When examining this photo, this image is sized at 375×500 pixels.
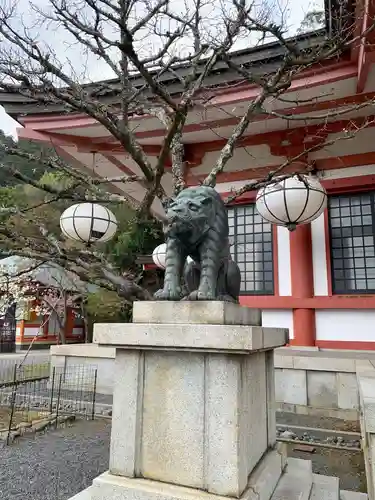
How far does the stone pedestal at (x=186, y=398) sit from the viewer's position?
7.57 ft

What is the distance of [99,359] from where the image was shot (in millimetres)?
7770

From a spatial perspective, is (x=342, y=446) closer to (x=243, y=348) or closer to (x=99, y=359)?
(x=243, y=348)

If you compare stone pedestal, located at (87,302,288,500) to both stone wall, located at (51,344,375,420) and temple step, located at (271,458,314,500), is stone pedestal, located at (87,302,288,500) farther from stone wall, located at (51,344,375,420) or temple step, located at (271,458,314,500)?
stone wall, located at (51,344,375,420)

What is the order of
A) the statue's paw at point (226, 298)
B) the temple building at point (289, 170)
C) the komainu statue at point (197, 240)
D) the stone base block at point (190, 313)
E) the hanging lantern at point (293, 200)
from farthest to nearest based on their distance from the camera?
the temple building at point (289, 170), the hanging lantern at point (293, 200), the statue's paw at point (226, 298), the komainu statue at point (197, 240), the stone base block at point (190, 313)

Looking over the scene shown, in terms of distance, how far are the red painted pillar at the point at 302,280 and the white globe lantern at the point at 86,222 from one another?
3.76 metres

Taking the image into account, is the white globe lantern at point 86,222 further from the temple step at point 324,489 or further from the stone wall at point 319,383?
the temple step at point 324,489

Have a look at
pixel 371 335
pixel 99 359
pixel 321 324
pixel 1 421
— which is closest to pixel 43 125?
pixel 99 359

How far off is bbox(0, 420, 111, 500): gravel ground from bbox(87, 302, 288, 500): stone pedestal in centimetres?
156

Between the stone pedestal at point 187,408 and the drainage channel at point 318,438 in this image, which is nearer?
the stone pedestal at point 187,408

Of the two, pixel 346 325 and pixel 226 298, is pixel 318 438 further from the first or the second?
pixel 226 298

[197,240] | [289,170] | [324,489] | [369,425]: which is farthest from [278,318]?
[197,240]

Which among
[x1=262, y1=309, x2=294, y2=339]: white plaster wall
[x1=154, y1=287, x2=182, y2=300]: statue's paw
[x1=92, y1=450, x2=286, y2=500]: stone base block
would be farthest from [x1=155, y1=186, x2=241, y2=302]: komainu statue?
[x1=262, y1=309, x2=294, y2=339]: white plaster wall

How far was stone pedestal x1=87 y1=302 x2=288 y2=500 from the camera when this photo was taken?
7.57 ft

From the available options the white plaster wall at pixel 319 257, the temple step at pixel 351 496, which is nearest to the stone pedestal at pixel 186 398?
the temple step at pixel 351 496
